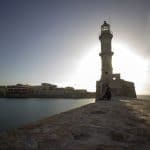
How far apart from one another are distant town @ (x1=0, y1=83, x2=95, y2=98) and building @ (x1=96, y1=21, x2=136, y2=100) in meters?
95.4

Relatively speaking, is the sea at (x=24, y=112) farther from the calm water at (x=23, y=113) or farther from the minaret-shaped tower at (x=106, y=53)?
the minaret-shaped tower at (x=106, y=53)

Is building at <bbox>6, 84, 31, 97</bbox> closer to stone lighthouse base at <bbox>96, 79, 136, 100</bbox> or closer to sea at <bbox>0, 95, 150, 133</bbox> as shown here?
sea at <bbox>0, 95, 150, 133</bbox>

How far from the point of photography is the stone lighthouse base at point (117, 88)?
23.8 metres

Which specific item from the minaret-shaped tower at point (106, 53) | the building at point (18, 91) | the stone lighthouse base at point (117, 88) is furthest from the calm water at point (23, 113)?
the building at point (18, 91)

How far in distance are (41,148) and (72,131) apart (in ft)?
3.50

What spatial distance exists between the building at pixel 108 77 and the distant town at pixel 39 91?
9536 centimetres

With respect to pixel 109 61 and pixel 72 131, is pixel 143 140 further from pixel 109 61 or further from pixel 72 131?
pixel 109 61

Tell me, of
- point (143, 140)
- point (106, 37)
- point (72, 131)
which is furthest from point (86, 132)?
point (106, 37)

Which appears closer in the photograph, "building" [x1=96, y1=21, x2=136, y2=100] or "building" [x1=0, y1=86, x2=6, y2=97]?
"building" [x1=96, y1=21, x2=136, y2=100]

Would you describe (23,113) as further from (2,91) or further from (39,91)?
(2,91)

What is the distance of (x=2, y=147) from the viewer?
2404 millimetres

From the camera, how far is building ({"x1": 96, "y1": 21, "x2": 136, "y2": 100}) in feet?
78.6

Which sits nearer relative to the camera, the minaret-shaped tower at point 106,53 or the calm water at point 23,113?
the calm water at point 23,113

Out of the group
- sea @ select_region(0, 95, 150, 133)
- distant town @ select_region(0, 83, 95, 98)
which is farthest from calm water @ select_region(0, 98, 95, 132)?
distant town @ select_region(0, 83, 95, 98)
